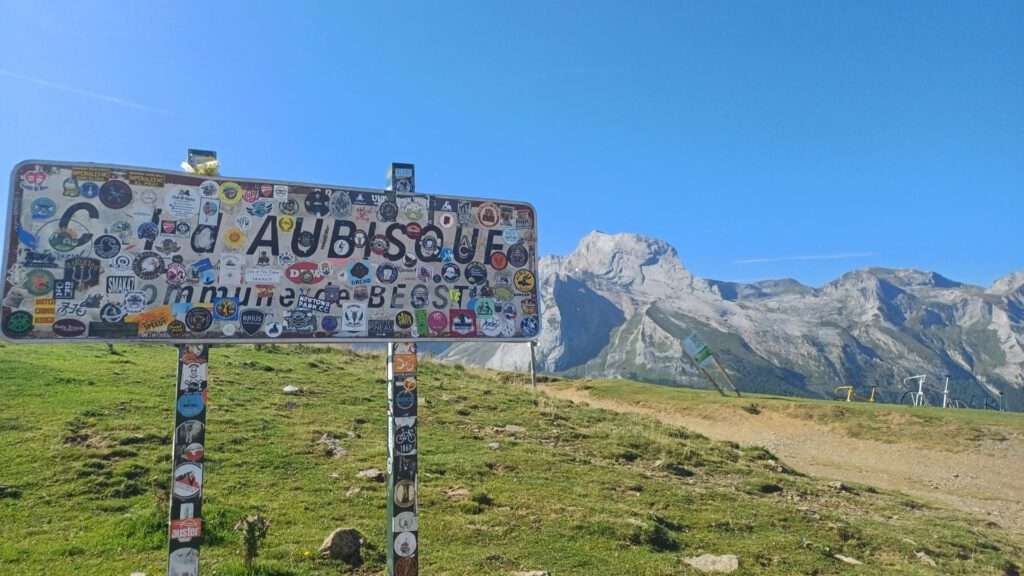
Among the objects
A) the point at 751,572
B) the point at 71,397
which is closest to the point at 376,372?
the point at 71,397

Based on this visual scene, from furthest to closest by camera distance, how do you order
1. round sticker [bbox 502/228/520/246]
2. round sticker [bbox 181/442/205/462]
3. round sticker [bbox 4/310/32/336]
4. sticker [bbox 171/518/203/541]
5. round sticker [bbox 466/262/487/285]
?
round sticker [bbox 502/228/520/246] < round sticker [bbox 466/262/487/285] < round sticker [bbox 181/442/205/462] < sticker [bbox 171/518/203/541] < round sticker [bbox 4/310/32/336]

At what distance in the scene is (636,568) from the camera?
1006 cm

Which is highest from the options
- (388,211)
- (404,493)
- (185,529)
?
(388,211)

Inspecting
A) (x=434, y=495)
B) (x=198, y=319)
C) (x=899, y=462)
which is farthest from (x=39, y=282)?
(x=899, y=462)

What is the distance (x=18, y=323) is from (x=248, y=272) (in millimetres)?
2056

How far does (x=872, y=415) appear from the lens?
3394 cm

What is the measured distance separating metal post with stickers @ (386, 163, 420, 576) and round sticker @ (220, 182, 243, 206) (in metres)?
1.66

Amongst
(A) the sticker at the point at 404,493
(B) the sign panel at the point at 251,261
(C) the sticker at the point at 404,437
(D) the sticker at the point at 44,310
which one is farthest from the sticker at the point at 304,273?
(A) the sticker at the point at 404,493

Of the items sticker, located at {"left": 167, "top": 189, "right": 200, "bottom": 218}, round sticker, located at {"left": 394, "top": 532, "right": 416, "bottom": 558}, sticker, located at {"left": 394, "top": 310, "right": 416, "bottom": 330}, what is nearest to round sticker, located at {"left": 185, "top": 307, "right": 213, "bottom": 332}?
sticker, located at {"left": 167, "top": 189, "right": 200, "bottom": 218}

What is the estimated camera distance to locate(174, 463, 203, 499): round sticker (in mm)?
6160

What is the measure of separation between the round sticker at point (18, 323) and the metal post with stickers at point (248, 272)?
0.04 feet

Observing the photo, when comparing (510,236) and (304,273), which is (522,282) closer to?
(510,236)

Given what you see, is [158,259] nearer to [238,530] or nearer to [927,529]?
[238,530]

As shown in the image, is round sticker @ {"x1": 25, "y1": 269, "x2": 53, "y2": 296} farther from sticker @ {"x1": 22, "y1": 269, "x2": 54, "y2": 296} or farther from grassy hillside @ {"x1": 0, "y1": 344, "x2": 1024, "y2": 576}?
grassy hillside @ {"x1": 0, "y1": 344, "x2": 1024, "y2": 576}
